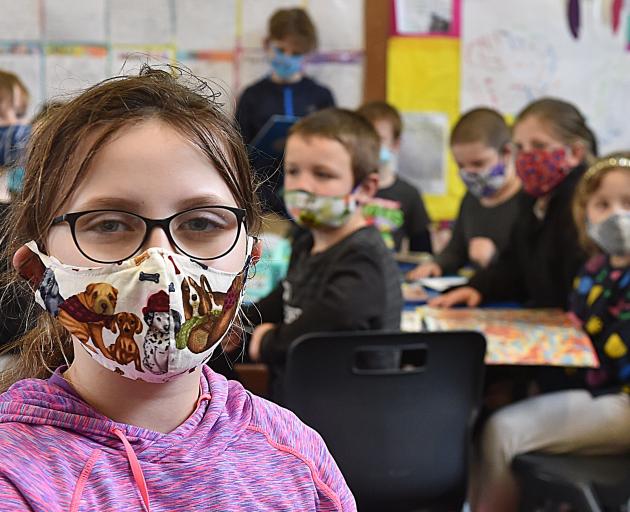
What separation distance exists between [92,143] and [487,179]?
2.43 meters

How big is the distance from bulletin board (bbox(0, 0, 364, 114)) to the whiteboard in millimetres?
615

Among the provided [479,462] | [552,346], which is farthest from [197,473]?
[479,462]

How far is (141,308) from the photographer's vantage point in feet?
2.60

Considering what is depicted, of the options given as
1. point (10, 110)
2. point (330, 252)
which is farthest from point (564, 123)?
point (10, 110)

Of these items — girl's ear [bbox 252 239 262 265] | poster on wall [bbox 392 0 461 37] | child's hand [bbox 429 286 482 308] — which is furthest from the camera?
poster on wall [bbox 392 0 461 37]

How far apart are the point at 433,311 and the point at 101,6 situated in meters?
A: 3.23

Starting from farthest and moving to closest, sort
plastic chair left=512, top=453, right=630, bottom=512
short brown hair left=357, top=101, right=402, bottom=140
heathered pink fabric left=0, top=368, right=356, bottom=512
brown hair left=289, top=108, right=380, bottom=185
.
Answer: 1. short brown hair left=357, top=101, right=402, bottom=140
2. brown hair left=289, top=108, right=380, bottom=185
3. plastic chair left=512, top=453, right=630, bottom=512
4. heathered pink fabric left=0, top=368, right=356, bottom=512

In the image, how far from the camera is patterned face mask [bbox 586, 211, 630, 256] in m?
2.18

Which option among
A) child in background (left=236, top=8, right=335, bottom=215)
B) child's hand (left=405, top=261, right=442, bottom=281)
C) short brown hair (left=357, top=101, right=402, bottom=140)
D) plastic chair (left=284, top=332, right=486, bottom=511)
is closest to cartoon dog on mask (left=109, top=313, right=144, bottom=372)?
plastic chair (left=284, top=332, right=486, bottom=511)

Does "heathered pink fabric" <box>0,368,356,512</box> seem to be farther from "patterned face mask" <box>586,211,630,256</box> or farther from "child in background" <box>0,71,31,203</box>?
"child in background" <box>0,71,31,203</box>

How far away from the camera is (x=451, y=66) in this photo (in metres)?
4.72

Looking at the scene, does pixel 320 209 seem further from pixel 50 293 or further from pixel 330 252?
pixel 50 293

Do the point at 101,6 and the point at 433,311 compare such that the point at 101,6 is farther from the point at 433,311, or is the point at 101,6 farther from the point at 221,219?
the point at 221,219

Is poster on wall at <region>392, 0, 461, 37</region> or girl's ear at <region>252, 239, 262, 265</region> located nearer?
girl's ear at <region>252, 239, 262, 265</region>
